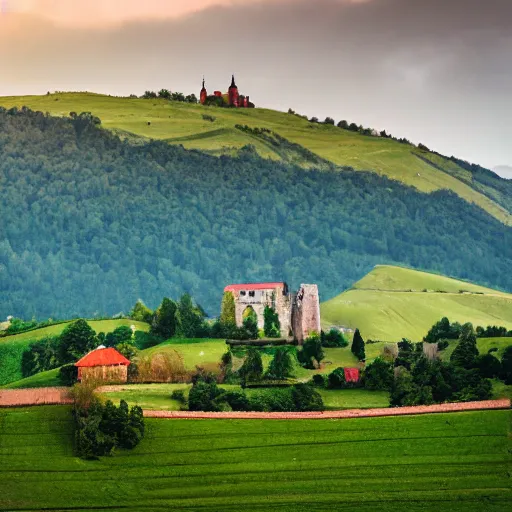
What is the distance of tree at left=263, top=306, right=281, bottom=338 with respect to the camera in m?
96.6

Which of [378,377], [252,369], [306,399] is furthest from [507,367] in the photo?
[252,369]

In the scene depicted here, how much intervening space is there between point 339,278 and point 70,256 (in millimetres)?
35125

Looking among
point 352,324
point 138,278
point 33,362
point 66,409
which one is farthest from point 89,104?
point 66,409

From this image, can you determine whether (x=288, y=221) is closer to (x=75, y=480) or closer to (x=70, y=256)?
(x=70, y=256)

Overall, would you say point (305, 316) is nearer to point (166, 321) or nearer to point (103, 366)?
point (166, 321)

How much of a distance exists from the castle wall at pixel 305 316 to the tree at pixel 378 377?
1115 cm

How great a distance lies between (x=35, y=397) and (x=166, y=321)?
75.1 feet

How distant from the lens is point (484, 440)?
238 feet

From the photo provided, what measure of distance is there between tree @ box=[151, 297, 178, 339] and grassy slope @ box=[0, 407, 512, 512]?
78.8 ft

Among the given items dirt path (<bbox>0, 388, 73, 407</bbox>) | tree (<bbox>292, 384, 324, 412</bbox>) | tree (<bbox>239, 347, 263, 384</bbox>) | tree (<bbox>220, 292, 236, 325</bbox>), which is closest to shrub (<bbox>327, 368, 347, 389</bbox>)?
tree (<bbox>292, 384, 324, 412</bbox>)

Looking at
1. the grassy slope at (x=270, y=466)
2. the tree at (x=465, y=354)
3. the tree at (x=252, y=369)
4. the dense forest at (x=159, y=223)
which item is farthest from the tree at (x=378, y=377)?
the dense forest at (x=159, y=223)

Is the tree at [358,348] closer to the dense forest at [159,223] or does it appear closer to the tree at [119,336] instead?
the tree at [119,336]

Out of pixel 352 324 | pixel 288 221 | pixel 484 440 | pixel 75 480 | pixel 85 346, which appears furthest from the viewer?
pixel 288 221

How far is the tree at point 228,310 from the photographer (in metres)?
97.8
